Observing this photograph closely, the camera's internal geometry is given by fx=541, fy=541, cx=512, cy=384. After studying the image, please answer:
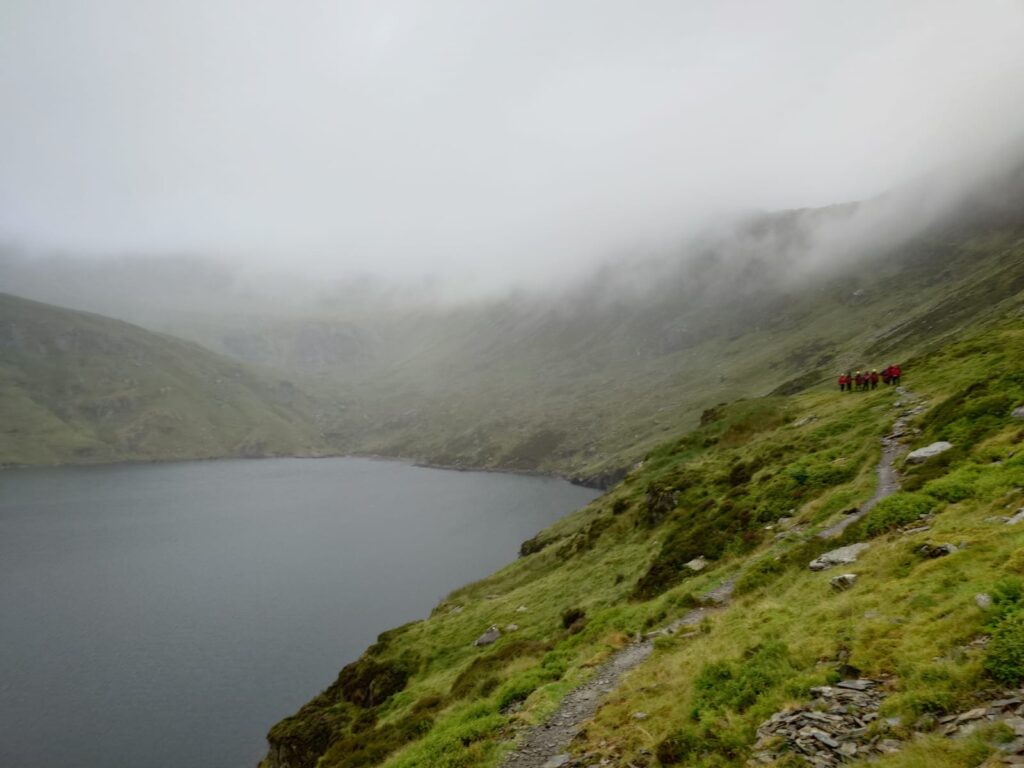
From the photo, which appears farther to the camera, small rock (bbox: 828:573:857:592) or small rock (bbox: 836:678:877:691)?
small rock (bbox: 828:573:857:592)

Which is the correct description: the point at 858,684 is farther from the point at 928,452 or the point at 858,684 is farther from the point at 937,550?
the point at 928,452

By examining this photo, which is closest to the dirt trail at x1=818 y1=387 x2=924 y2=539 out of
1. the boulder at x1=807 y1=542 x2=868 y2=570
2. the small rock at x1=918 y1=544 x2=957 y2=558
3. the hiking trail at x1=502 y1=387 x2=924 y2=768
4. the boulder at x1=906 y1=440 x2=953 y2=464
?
the hiking trail at x1=502 y1=387 x2=924 y2=768

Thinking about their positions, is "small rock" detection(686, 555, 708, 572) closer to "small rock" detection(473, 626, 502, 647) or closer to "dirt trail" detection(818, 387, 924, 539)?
"dirt trail" detection(818, 387, 924, 539)

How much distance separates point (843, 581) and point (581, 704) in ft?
34.7

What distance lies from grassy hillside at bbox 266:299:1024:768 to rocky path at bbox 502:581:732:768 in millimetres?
762

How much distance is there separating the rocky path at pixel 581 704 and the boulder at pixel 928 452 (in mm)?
12140

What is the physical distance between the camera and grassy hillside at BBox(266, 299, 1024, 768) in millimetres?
12836

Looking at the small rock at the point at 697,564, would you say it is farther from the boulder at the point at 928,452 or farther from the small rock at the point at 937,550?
the small rock at the point at 937,550

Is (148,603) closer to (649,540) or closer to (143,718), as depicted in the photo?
(143,718)

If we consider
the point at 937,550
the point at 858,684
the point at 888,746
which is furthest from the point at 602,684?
the point at 888,746

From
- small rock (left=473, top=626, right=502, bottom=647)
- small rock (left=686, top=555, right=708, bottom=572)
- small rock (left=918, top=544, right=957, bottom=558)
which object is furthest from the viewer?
small rock (left=473, top=626, right=502, bottom=647)

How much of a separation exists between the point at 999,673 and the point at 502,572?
7017 centimetres

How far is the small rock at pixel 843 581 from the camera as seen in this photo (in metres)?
18.6

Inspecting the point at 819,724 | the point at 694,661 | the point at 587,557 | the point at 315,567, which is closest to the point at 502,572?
the point at 587,557
